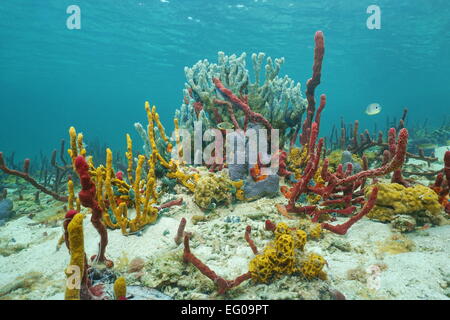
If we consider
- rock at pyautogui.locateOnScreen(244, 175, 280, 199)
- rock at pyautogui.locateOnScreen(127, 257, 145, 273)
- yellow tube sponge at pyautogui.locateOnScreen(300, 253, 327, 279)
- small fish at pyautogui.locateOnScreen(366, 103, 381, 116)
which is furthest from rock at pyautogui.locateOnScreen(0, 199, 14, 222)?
small fish at pyautogui.locateOnScreen(366, 103, 381, 116)

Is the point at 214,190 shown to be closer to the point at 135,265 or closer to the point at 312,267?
the point at 135,265

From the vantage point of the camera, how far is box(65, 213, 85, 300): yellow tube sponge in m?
1.63

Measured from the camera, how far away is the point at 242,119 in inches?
191

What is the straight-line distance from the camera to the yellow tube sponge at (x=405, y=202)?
3.04 m

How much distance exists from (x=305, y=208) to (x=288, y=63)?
37.2m

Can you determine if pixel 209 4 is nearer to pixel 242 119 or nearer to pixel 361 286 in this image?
pixel 242 119

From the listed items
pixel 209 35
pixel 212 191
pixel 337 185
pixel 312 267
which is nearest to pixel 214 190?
pixel 212 191

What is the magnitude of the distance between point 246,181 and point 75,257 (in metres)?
2.68

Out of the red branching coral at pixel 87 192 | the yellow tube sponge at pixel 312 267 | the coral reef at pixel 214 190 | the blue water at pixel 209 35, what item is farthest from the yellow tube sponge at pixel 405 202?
the blue water at pixel 209 35

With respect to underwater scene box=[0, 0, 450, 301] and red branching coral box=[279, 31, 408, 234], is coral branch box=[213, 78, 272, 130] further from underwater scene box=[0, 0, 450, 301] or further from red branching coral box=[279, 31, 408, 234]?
red branching coral box=[279, 31, 408, 234]

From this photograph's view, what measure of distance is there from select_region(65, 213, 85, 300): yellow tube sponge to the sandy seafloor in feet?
1.55

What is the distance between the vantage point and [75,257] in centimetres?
170

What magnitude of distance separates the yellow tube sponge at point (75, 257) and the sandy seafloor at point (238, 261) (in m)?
0.47
